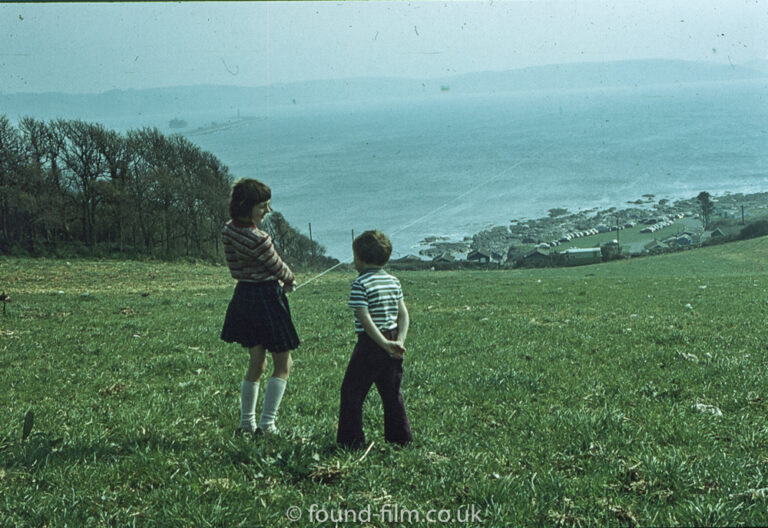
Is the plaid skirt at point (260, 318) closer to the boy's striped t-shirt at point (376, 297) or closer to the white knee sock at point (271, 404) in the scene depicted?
the white knee sock at point (271, 404)

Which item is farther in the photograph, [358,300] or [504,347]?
[504,347]

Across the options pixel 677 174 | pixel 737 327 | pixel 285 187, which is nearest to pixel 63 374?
pixel 737 327

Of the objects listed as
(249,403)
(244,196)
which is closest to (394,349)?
(249,403)

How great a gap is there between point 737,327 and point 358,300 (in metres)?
9.63

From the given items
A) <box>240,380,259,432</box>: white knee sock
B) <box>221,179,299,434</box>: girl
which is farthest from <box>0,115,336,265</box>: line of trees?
<box>221,179,299,434</box>: girl

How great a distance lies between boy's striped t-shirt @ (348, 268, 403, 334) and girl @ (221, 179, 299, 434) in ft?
2.13

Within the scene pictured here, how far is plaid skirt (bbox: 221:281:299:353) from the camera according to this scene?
5.25m

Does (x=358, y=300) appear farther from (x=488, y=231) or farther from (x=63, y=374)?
(x=488, y=231)

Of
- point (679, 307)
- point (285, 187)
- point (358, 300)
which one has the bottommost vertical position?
point (679, 307)

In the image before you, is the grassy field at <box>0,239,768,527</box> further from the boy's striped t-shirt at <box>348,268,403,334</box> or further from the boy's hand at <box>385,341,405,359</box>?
the boy's striped t-shirt at <box>348,268,403,334</box>

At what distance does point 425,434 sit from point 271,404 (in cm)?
149

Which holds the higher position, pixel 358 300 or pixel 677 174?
pixel 677 174

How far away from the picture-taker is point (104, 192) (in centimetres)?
5647

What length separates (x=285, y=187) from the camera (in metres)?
148
